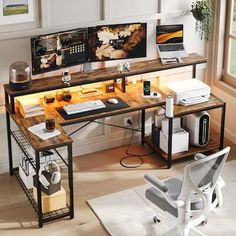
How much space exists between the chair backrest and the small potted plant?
6.23 feet

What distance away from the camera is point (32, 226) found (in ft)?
15.6

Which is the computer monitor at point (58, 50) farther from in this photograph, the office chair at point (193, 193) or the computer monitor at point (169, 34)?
the office chair at point (193, 193)

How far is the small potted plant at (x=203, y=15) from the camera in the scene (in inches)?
222

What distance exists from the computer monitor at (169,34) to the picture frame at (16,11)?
122 centimetres

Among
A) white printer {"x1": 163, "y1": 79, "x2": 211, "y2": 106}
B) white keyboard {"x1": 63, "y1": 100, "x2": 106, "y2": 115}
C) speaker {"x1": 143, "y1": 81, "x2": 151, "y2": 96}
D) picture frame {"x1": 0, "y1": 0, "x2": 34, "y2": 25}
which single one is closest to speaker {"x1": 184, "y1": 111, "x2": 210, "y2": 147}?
white printer {"x1": 163, "y1": 79, "x2": 211, "y2": 106}

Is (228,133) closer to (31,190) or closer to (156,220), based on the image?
(156,220)

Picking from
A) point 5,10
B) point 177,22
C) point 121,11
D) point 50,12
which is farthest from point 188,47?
point 5,10

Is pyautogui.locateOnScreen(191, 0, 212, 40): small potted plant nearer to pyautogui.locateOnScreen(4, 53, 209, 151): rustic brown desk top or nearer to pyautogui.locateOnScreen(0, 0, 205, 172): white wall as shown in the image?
pyautogui.locateOnScreen(0, 0, 205, 172): white wall

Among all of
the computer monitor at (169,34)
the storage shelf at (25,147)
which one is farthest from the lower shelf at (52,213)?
the computer monitor at (169,34)

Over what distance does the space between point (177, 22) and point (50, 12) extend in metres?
1.32

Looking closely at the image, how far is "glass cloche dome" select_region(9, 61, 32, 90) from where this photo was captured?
16.4 feet

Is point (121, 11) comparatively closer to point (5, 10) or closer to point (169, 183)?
point (5, 10)

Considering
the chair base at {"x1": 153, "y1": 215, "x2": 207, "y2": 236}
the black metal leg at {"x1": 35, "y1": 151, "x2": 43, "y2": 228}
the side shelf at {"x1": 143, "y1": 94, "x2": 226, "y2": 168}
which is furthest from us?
the side shelf at {"x1": 143, "y1": 94, "x2": 226, "y2": 168}

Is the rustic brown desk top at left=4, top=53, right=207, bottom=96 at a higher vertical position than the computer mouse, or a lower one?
higher
